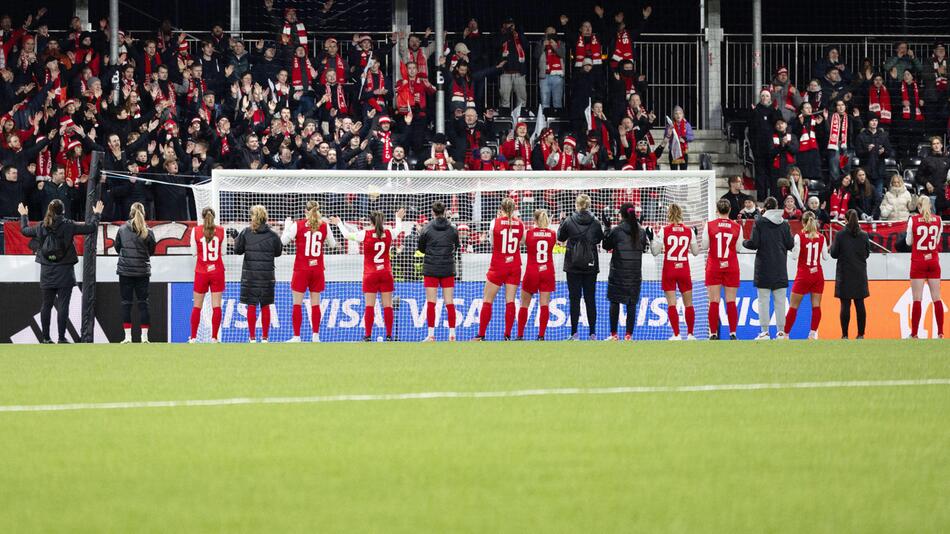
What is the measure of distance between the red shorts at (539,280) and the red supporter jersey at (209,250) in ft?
11.3

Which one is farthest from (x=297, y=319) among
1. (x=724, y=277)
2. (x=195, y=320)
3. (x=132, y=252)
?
(x=724, y=277)

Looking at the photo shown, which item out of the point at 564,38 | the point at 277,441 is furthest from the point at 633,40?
the point at 277,441

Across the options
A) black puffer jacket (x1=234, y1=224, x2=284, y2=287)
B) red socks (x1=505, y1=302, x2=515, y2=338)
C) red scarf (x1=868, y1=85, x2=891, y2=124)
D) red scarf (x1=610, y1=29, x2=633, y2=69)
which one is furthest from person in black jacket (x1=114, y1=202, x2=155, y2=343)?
red scarf (x1=868, y1=85, x2=891, y2=124)

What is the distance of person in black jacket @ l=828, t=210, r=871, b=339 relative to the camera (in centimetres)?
1525

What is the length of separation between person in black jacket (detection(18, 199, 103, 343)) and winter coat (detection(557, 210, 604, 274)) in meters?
5.35

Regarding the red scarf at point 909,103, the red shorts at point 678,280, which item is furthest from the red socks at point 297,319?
the red scarf at point 909,103

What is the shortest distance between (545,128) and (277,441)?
635 inches

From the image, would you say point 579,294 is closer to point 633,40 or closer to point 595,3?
point 633,40

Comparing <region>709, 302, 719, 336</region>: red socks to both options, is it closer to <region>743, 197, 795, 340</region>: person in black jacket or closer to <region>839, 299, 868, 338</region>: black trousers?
<region>743, 197, 795, 340</region>: person in black jacket

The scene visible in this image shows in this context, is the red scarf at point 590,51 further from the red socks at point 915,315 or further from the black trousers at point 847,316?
the red socks at point 915,315

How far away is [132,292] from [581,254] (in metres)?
5.05

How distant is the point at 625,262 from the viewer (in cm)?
1547

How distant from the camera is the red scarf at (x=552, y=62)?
74.8ft

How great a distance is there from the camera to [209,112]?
20625 mm
